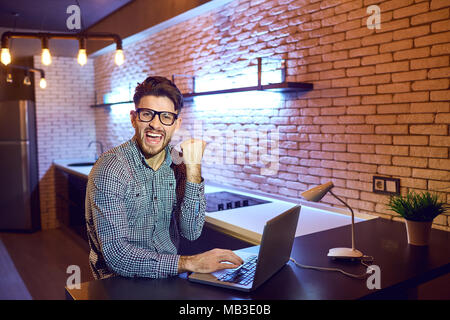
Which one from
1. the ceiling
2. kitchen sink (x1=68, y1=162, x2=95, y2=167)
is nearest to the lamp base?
the ceiling

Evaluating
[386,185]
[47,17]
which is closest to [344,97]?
[386,185]

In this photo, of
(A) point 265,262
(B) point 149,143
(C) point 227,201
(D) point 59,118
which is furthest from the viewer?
(D) point 59,118

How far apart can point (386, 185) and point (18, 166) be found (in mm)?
5399

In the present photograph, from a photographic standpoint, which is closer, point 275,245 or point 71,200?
point 275,245

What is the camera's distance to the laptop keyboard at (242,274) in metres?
1.45

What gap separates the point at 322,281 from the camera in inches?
58.4

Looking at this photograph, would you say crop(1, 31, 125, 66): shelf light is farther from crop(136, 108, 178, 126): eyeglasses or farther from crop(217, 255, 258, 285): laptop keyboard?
crop(217, 255, 258, 285): laptop keyboard

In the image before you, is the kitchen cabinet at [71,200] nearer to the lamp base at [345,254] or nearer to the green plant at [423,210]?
the lamp base at [345,254]

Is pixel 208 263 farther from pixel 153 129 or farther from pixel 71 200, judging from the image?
pixel 71 200

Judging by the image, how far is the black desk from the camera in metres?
1.37

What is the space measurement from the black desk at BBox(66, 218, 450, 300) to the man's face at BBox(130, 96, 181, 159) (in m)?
0.60

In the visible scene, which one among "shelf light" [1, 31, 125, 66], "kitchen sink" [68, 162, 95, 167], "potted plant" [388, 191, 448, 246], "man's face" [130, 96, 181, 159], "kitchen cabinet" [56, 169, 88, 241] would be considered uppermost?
"shelf light" [1, 31, 125, 66]

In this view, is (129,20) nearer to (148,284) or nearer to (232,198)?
(232,198)
